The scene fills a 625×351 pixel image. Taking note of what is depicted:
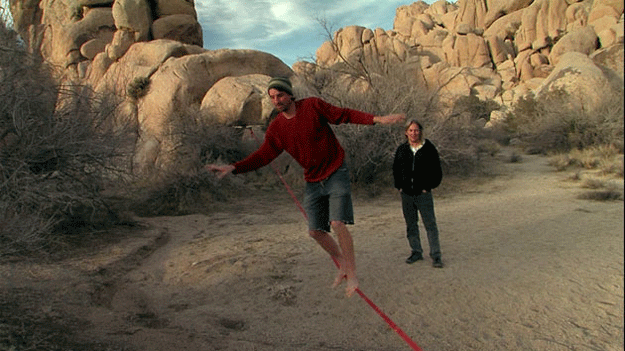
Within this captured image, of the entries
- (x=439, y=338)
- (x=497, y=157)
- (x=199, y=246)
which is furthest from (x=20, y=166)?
(x=497, y=157)

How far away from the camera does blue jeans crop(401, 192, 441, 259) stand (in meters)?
5.40

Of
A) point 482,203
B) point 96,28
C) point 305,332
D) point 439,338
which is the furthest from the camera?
point 96,28

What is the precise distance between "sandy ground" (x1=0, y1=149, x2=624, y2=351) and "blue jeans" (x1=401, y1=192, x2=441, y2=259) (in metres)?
0.26

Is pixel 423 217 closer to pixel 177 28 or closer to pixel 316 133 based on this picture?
pixel 316 133

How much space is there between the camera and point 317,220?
14.1ft

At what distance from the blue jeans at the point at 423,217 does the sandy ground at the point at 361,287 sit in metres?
0.26

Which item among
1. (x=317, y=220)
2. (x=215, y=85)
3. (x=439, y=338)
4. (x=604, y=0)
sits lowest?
(x=439, y=338)

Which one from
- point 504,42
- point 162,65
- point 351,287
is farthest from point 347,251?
point 504,42

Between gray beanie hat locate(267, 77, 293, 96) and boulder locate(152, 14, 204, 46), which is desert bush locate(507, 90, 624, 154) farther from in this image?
boulder locate(152, 14, 204, 46)

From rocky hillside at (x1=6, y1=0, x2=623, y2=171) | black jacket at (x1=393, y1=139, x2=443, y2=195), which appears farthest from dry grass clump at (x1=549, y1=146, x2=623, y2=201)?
black jacket at (x1=393, y1=139, x2=443, y2=195)

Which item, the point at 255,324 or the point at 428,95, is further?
the point at 428,95

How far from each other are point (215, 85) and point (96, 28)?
9.16 meters

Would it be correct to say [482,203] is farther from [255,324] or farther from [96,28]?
[96,28]

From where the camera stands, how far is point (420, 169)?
530cm
